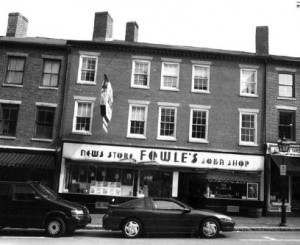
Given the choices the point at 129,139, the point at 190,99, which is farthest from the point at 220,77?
the point at 129,139

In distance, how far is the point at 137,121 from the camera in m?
21.0

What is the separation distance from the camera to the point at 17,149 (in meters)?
20.4

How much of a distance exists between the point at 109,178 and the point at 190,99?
6863mm

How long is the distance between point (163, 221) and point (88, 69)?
12361mm

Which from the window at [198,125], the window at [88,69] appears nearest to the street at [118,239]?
the window at [198,125]

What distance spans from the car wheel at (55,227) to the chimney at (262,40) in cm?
1685

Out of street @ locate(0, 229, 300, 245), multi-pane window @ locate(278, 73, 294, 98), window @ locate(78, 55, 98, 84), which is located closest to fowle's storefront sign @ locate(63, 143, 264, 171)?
window @ locate(78, 55, 98, 84)

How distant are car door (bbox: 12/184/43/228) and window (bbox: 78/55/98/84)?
10585mm

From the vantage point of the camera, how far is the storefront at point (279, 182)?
20406 millimetres

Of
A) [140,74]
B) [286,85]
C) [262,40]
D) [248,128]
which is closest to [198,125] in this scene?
[248,128]

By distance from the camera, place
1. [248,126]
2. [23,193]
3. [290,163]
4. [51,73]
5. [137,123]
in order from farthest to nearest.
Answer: [51,73]
[248,126]
[137,123]
[290,163]
[23,193]

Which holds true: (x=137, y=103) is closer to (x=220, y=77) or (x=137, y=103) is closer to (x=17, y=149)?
(x=220, y=77)

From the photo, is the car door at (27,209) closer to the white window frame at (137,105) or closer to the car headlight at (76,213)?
the car headlight at (76,213)

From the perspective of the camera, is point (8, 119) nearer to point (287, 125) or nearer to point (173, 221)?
point (173, 221)
